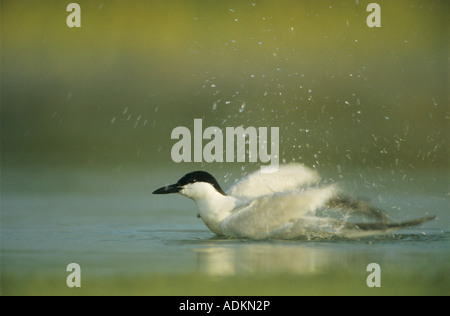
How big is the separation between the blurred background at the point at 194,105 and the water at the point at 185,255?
0.23ft

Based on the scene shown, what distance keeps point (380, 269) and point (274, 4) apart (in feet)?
32.9

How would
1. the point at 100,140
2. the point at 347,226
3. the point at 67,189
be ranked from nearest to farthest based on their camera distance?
the point at 347,226, the point at 67,189, the point at 100,140

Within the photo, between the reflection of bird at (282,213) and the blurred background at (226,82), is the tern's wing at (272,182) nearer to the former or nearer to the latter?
the reflection of bird at (282,213)

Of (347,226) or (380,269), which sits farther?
(347,226)

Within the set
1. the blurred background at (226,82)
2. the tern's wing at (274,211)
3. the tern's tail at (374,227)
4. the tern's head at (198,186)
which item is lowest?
the tern's tail at (374,227)

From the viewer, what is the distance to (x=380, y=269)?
→ 6.81 m

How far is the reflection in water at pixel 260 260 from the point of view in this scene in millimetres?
6707

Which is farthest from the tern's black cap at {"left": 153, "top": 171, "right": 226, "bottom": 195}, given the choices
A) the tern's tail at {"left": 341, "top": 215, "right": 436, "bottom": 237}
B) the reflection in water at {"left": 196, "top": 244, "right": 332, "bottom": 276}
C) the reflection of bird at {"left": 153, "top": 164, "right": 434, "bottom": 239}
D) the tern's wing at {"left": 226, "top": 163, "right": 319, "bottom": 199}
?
the tern's tail at {"left": 341, "top": 215, "right": 436, "bottom": 237}

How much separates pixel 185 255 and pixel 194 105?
8577mm

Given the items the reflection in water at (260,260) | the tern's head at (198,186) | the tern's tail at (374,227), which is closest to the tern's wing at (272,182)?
the tern's head at (198,186)

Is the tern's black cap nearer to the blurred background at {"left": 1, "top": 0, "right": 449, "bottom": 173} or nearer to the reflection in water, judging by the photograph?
the reflection in water

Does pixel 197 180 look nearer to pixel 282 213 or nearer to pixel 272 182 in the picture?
pixel 272 182

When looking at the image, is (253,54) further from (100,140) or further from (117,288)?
(117,288)

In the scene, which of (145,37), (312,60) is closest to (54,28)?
(145,37)
